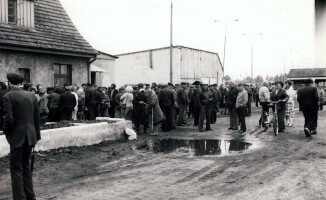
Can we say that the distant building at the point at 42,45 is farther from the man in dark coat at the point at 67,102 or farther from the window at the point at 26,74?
the man in dark coat at the point at 67,102

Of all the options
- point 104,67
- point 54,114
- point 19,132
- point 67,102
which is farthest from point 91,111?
point 104,67

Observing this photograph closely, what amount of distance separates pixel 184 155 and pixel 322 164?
11.0 feet

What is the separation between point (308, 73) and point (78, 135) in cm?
7223

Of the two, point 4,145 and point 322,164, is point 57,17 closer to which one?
point 4,145

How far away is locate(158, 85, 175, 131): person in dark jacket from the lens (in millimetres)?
14508

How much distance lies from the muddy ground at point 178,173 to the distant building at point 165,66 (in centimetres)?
2360

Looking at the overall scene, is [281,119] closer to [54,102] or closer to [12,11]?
[54,102]

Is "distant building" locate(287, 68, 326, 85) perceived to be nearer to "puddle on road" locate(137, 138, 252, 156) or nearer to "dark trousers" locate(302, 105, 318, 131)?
"dark trousers" locate(302, 105, 318, 131)

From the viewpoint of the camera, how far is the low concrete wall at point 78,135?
924cm

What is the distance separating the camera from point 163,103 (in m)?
14.5

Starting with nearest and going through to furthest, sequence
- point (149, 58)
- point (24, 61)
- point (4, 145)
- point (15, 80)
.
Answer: point (15, 80) < point (4, 145) < point (24, 61) < point (149, 58)

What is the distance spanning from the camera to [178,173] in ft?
24.3

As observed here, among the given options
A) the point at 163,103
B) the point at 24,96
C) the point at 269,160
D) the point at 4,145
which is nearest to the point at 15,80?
the point at 24,96

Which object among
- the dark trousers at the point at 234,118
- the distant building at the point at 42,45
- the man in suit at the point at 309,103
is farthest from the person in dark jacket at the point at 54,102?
the man in suit at the point at 309,103
